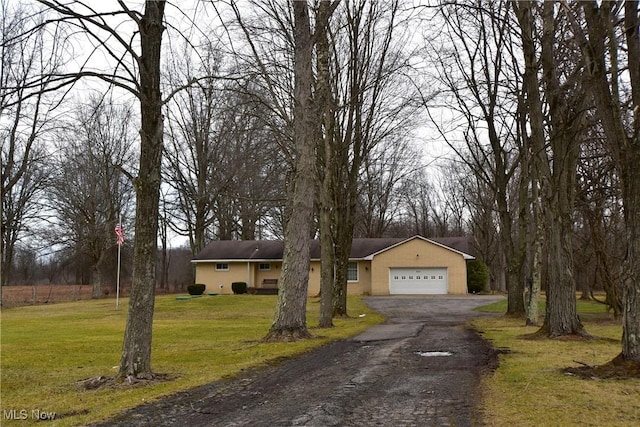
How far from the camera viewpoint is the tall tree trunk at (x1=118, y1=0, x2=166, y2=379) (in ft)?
27.0

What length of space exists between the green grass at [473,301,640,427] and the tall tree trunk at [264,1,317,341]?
4808mm

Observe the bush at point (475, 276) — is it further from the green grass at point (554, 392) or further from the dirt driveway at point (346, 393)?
the dirt driveway at point (346, 393)

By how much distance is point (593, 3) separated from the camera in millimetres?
8352

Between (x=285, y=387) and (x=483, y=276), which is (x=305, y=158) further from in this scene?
(x=483, y=276)

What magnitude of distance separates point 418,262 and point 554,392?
110ft

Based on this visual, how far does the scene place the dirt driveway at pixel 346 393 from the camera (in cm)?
574

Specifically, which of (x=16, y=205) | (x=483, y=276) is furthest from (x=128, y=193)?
(x=483, y=276)

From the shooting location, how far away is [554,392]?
7.06 metres

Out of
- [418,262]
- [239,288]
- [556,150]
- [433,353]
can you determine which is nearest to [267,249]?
[239,288]

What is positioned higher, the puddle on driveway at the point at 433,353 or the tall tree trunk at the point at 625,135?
the tall tree trunk at the point at 625,135

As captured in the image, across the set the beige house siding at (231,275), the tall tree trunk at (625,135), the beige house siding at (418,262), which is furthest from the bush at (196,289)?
the tall tree trunk at (625,135)

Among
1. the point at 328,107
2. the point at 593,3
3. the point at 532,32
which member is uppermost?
the point at 532,32

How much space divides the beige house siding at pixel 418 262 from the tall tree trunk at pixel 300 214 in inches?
1087

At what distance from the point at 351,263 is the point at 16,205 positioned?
23915 millimetres
